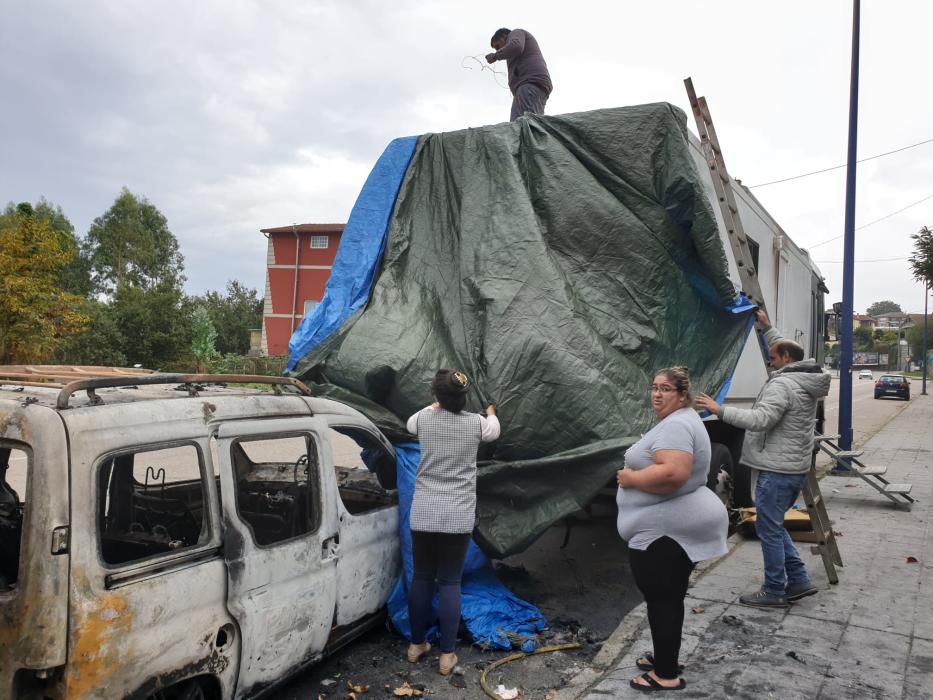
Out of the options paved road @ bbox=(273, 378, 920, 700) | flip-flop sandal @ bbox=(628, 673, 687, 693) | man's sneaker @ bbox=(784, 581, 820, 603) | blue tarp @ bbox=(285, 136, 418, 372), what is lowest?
paved road @ bbox=(273, 378, 920, 700)

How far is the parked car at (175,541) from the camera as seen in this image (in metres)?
2.48

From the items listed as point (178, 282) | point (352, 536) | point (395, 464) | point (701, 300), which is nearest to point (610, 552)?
point (701, 300)

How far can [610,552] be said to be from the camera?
21.9 ft

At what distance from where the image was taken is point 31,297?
21.5 m

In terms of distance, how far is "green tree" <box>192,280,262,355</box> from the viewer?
5944cm

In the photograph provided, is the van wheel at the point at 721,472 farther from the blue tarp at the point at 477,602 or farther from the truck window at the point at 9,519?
the truck window at the point at 9,519

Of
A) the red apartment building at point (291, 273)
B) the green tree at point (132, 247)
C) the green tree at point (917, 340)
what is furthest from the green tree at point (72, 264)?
the green tree at point (917, 340)

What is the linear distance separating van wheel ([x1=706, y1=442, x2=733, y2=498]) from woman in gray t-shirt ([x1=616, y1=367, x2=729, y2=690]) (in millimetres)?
2881

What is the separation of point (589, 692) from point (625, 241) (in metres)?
3.19

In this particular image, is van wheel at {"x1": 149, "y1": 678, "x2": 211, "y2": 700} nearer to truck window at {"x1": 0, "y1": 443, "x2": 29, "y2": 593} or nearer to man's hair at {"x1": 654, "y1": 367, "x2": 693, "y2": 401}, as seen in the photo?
truck window at {"x1": 0, "y1": 443, "x2": 29, "y2": 593}

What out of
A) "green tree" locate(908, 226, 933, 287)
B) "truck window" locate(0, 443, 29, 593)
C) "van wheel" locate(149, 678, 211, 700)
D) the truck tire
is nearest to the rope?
"van wheel" locate(149, 678, 211, 700)

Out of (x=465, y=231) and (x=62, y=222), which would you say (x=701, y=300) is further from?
(x=62, y=222)

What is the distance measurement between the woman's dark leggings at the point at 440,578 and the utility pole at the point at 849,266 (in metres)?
9.24

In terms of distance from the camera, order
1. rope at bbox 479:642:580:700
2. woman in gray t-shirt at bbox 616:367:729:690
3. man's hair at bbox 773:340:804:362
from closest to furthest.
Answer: woman in gray t-shirt at bbox 616:367:729:690
rope at bbox 479:642:580:700
man's hair at bbox 773:340:804:362
